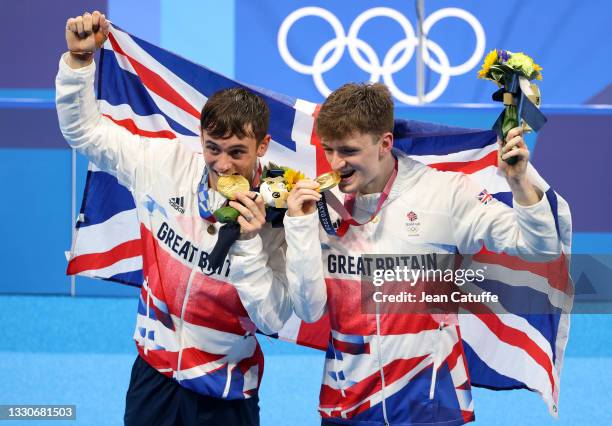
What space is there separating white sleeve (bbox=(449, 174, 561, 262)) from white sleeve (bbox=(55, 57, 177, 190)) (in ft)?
3.94

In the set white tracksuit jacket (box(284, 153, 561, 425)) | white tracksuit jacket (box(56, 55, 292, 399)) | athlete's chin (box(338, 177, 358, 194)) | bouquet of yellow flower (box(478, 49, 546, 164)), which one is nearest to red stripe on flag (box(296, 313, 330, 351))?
white tracksuit jacket (box(56, 55, 292, 399))

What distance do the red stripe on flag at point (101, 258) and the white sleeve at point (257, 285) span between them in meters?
1.13

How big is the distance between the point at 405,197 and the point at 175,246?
36.5 inches

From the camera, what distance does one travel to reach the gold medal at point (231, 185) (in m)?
3.51

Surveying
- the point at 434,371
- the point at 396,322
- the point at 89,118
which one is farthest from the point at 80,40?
the point at 434,371

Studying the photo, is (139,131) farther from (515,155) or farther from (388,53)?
(388,53)

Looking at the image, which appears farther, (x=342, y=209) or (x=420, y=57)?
(x=420, y=57)

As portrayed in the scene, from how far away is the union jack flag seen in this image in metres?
4.03

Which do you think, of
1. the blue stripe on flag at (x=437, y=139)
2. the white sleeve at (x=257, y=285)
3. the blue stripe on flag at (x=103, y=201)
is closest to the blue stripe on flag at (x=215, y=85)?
the blue stripe on flag at (x=103, y=201)

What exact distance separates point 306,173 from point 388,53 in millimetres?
4594

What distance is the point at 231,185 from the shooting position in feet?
11.6

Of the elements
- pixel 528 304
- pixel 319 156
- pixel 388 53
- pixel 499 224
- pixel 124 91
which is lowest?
pixel 528 304

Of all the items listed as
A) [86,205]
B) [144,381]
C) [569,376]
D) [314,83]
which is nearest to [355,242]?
[144,381]

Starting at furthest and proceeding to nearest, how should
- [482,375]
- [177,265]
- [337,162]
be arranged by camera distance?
1. [482,375]
2. [177,265]
3. [337,162]
